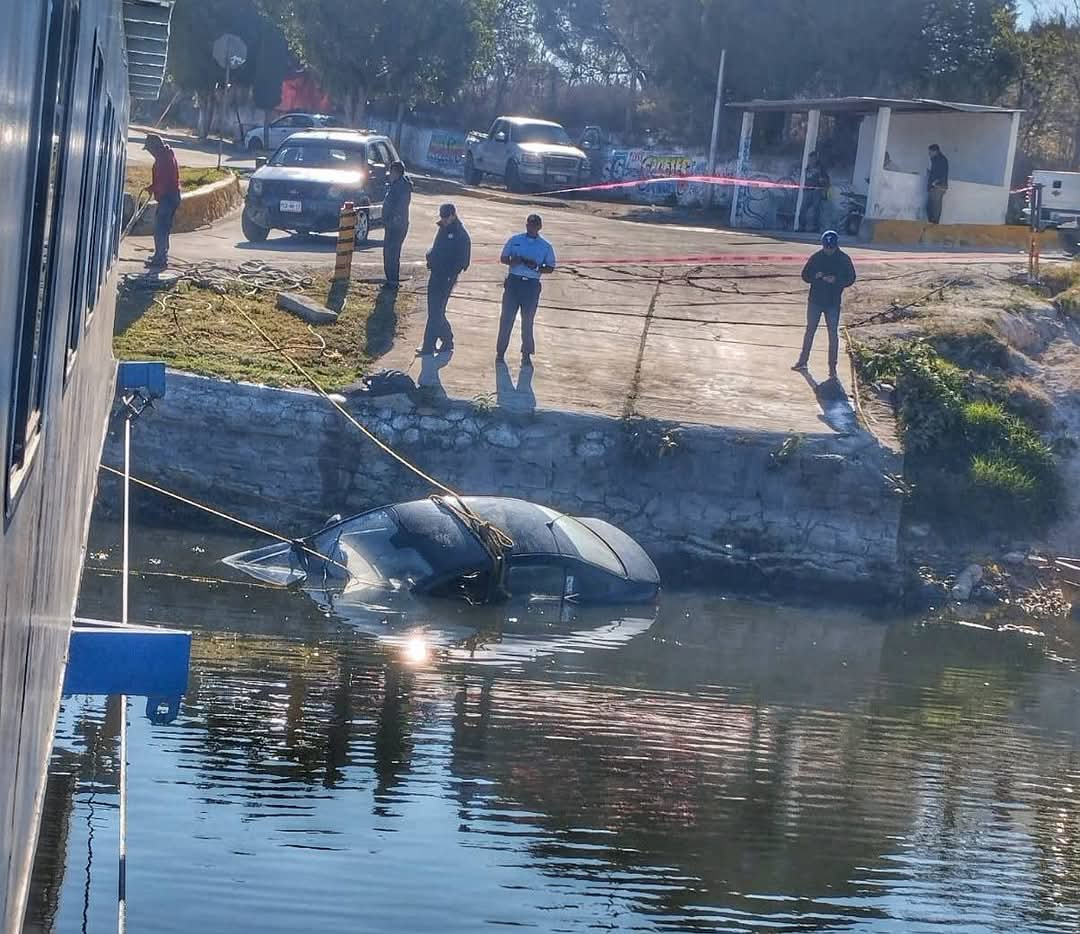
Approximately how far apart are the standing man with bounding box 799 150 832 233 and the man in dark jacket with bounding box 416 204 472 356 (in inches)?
578

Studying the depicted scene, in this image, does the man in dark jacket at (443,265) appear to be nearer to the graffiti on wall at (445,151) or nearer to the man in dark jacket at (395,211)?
the man in dark jacket at (395,211)

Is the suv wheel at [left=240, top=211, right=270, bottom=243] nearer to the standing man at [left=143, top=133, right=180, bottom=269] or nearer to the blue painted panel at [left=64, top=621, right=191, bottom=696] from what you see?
the standing man at [left=143, top=133, right=180, bottom=269]

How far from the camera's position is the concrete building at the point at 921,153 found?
28.3 metres

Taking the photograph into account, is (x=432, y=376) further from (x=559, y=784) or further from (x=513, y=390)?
(x=559, y=784)

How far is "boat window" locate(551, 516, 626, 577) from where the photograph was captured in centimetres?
1320

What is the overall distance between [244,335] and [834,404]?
6491 millimetres

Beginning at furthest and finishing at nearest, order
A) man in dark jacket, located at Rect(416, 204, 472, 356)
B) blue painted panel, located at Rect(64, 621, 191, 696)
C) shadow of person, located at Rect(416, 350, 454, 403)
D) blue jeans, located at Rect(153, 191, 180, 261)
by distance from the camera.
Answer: blue jeans, located at Rect(153, 191, 180, 261), man in dark jacket, located at Rect(416, 204, 472, 356), shadow of person, located at Rect(416, 350, 454, 403), blue painted panel, located at Rect(64, 621, 191, 696)

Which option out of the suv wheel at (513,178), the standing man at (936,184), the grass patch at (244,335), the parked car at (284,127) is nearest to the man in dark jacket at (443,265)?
the grass patch at (244,335)

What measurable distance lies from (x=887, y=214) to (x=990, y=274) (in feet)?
24.4

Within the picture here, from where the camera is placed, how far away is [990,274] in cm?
2150

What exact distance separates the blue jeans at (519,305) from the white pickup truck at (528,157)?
65.0ft

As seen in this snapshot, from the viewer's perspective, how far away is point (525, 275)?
1614 cm

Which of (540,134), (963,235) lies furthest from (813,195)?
(540,134)

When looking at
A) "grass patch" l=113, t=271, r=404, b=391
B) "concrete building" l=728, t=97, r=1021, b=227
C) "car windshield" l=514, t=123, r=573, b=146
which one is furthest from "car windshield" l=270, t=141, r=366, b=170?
"car windshield" l=514, t=123, r=573, b=146
